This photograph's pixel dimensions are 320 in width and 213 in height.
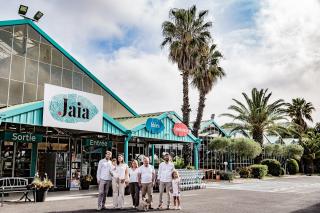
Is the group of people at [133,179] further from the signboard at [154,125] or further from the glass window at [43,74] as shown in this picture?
the glass window at [43,74]

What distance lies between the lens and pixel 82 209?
1191cm

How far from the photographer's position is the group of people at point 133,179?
11.6 m

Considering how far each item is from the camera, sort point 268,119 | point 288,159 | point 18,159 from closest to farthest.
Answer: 1. point 18,159
2. point 268,119
3. point 288,159

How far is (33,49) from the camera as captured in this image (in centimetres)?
2030

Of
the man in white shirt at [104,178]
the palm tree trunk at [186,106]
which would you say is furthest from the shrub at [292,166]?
the man in white shirt at [104,178]

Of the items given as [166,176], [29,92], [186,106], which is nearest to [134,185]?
[166,176]

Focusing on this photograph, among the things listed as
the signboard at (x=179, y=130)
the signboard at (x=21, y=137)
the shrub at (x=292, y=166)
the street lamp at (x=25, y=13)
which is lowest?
the shrub at (x=292, y=166)

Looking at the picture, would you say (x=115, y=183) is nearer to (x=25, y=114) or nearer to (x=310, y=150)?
(x=25, y=114)

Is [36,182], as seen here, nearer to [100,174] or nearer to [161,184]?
[100,174]

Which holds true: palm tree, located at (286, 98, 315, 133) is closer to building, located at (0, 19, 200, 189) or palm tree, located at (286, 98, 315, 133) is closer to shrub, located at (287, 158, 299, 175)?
shrub, located at (287, 158, 299, 175)

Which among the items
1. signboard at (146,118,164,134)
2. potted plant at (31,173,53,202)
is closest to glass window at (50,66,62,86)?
signboard at (146,118,164,134)

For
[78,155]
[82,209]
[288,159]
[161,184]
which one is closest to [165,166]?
[161,184]

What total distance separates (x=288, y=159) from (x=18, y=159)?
36.5 m

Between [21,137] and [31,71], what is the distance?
4153mm
